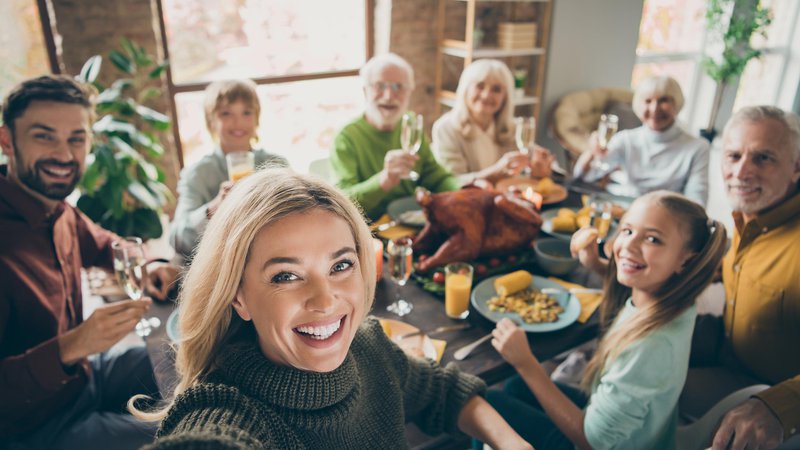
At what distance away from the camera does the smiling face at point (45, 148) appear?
1.50 meters

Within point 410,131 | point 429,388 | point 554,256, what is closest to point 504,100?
point 410,131

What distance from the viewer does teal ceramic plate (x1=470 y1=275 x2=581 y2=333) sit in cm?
147

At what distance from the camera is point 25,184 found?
1509mm

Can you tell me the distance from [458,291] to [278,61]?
297cm

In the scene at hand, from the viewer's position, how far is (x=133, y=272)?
A: 4.77ft

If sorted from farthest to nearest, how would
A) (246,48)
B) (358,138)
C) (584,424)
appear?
(246,48), (358,138), (584,424)

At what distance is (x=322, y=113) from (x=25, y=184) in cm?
288

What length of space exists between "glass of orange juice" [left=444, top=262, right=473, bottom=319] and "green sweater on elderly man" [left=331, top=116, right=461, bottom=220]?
0.88 meters

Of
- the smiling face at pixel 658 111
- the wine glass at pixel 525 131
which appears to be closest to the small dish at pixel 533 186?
the wine glass at pixel 525 131

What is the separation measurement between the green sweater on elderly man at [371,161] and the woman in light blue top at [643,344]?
1.21 meters

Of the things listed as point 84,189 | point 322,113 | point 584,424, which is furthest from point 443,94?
point 584,424

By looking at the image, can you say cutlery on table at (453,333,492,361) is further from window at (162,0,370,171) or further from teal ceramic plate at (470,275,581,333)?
window at (162,0,370,171)

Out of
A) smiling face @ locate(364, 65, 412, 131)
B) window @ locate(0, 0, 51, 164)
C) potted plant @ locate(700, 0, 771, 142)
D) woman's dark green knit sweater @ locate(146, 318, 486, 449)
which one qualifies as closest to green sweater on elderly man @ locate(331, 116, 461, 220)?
smiling face @ locate(364, 65, 412, 131)

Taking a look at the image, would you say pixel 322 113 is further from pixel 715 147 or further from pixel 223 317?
pixel 715 147
